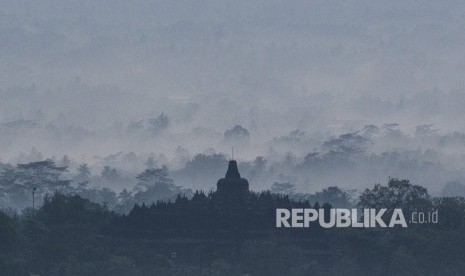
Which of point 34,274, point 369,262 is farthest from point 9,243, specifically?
point 369,262

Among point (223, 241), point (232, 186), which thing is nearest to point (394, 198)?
point (223, 241)

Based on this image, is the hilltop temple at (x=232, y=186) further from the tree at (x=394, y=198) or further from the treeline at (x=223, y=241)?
the tree at (x=394, y=198)

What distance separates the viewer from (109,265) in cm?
15362

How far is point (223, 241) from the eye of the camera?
182 meters

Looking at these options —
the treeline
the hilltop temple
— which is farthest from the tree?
the hilltop temple

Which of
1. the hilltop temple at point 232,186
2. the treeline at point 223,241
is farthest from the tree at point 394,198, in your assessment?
the hilltop temple at point 232,186

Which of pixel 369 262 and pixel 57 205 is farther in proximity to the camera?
pixel 57 205

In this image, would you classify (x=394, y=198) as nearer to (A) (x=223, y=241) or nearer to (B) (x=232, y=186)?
(A) (x=223, y=241)

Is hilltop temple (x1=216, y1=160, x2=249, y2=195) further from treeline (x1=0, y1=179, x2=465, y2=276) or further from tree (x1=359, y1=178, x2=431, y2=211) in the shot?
tree (x1=359, y1=178, x2=431, y2=211)

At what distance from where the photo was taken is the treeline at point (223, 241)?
6216 inches

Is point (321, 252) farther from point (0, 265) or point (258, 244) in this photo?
point (0, 265)

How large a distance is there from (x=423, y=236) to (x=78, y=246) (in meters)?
29.5

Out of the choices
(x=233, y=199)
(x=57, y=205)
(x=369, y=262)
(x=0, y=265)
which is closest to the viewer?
(x=0, y=265)

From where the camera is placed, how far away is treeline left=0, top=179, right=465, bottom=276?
15788 centimetres
